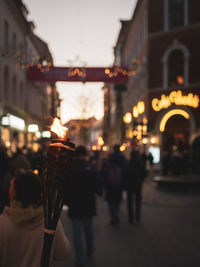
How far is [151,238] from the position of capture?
7383mm

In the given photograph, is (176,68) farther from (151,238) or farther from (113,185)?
(151,238)

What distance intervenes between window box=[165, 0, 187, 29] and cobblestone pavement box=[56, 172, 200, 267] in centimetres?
1573

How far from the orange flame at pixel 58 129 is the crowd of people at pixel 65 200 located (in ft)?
0.49

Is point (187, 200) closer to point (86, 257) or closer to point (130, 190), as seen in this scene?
point (130, 190)

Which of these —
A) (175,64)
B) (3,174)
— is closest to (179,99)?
(175,64)

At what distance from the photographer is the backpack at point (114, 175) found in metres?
9.02

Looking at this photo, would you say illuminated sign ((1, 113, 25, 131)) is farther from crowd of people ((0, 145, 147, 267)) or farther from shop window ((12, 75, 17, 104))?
crowd of people ((0, 145, 147, 267))

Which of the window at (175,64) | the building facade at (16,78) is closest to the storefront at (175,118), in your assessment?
the window at (175,64)

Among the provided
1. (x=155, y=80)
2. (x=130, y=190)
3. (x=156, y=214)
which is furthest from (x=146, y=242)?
(x=155, y=80)

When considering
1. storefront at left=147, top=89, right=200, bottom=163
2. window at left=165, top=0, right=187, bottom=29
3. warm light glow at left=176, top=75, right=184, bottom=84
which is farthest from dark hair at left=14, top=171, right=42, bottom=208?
window at left=165, top=0, right=187, bottom=29

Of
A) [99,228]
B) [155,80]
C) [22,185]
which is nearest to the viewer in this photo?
[22,185]

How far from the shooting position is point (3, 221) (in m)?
2.42

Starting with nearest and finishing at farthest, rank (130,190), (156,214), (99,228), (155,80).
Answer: (99,228) → (130,190) → (156,214) → (155,80)

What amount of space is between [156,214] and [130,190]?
129 cm
